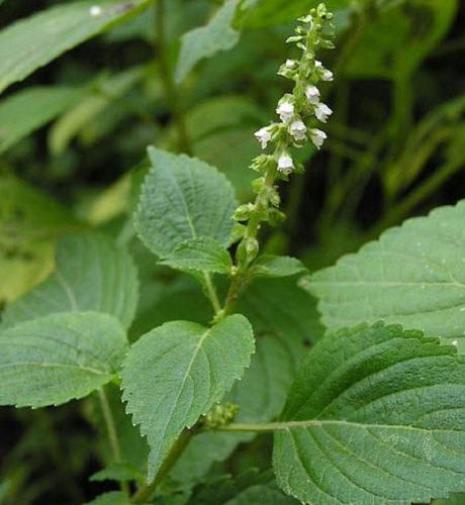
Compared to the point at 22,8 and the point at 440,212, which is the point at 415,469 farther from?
the point at 22,8

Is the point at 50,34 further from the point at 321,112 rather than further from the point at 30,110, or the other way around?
the point at 321,112

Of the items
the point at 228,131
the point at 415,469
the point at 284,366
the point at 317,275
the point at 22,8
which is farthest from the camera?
the point at 22,8

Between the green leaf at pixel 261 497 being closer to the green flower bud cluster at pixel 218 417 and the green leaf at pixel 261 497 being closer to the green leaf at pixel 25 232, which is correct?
the green flower bud cluster at pixel 218 417

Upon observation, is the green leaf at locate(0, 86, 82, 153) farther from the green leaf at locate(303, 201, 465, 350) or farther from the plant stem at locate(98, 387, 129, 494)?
the green leaf at locate(303, 201, 465, 350)

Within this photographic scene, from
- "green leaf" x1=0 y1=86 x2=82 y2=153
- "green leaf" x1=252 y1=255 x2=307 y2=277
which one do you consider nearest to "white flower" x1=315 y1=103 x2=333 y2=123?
"green leaf" x1=252 y1=255 x2=307 y2=277

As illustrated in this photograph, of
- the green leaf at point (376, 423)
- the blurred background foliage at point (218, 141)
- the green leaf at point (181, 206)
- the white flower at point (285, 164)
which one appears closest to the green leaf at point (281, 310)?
the blurred background foliage at point (218, 141)

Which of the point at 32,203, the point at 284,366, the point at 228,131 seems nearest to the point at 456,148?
the point at 228,131

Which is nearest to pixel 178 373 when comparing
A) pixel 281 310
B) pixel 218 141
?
pixel 281 310
